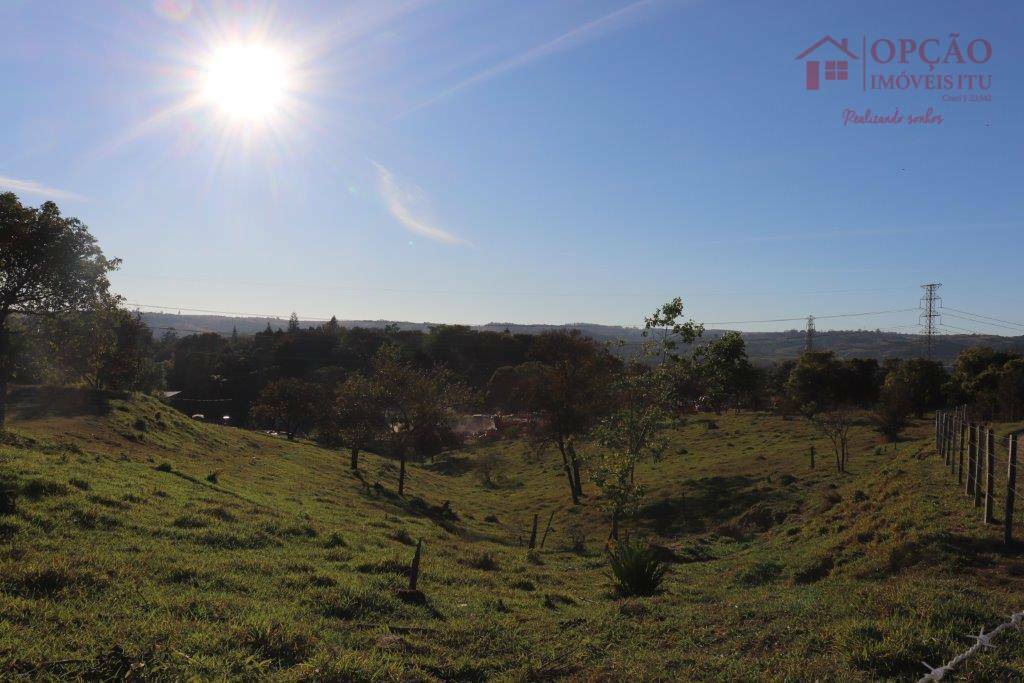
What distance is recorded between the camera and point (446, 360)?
11300cm

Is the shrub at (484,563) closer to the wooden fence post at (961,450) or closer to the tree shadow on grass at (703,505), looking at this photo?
the tree shadow on grass at (703,505)

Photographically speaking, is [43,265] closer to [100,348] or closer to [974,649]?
[100,348]

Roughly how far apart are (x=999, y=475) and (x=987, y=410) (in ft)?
125

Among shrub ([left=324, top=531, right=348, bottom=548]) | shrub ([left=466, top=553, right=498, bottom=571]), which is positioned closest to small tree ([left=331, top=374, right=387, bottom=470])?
shrub ([left=324, top=531, right=348, bottom=548])

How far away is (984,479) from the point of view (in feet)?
55.9

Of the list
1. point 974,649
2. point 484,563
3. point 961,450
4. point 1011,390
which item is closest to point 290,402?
point 484,563

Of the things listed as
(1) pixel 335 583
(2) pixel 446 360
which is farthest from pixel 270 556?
(2) pixel 446 360

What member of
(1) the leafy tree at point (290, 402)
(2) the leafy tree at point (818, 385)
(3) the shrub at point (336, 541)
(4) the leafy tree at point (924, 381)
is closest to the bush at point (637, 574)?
(3) the shrub at point (336, 541)

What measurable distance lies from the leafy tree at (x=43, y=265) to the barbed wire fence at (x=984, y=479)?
34.1m

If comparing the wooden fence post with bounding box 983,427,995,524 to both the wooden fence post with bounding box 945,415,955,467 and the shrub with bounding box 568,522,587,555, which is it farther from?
the shrub with bounding box 568,522,587,555

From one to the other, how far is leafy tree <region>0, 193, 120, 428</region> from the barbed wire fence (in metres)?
34.1

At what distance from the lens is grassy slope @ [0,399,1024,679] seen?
8.41 metres

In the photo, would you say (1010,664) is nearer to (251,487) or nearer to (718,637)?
(718,637)

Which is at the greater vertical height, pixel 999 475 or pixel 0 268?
pixel 0 268
